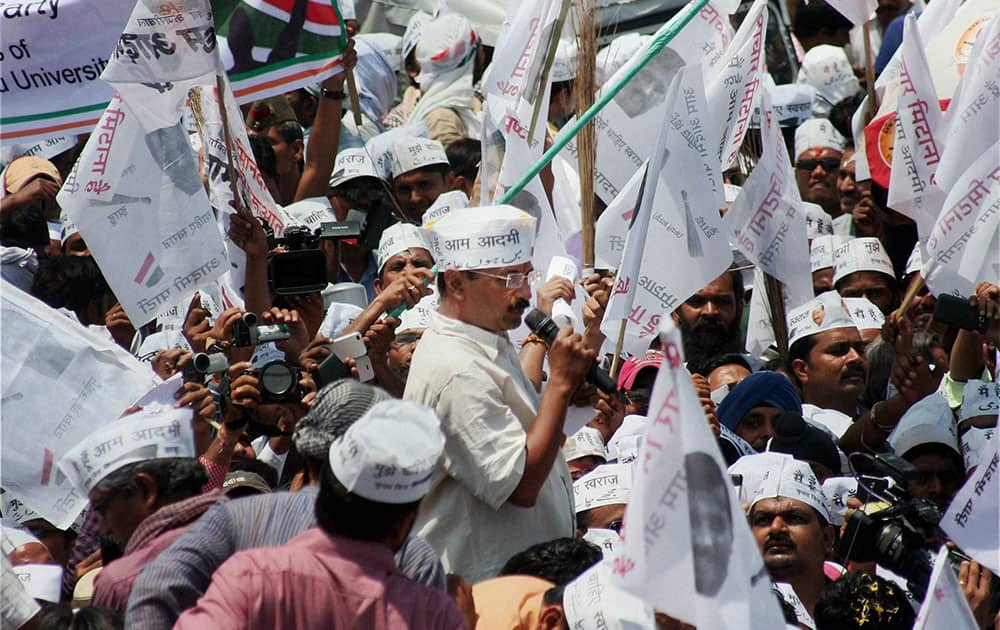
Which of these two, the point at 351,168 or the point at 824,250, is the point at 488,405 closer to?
the point at 351,168

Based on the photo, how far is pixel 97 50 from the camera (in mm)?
7004

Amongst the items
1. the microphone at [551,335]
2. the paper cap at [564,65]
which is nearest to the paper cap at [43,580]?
the microphone at [551,335]

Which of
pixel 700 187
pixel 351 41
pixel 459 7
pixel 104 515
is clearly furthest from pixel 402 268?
pixel 459 7

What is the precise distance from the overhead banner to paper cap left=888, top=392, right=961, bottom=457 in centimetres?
279

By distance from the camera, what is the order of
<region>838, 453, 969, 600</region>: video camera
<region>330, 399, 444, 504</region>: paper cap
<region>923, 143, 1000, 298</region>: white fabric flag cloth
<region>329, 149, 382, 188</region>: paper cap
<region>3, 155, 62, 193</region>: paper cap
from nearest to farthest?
1. <region>330, 399, 444, 504</region>: paper cap
2. <region>838, 453, 969, 600</region>: video camera
3. <region>923, 143, 1000, 298</region>: white fabric flag cloth
4. <region>3, 155, 62, 193</region>: paper cap
5. <region>329, 149, 382, 188</region>: paper cap

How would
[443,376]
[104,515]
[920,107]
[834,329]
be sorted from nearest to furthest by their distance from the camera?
[104,515], [443,376], [920,107], [834,329]

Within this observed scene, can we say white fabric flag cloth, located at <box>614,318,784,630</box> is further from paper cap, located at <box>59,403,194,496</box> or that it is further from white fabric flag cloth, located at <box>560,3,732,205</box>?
white fabric flag cloth, located at <box>560,3,732,205</box>

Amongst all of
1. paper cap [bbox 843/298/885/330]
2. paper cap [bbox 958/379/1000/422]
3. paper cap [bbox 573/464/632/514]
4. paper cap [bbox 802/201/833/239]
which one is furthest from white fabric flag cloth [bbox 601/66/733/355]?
paper cap [bbox 802/201/833/239]

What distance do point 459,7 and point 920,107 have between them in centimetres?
494

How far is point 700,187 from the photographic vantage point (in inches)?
284

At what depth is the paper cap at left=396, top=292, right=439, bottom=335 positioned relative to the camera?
7.54m

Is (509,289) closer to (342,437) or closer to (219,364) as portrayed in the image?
(219,364)

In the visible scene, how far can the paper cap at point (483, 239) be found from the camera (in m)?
5.73

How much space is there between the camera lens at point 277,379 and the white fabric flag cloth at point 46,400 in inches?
16.5
